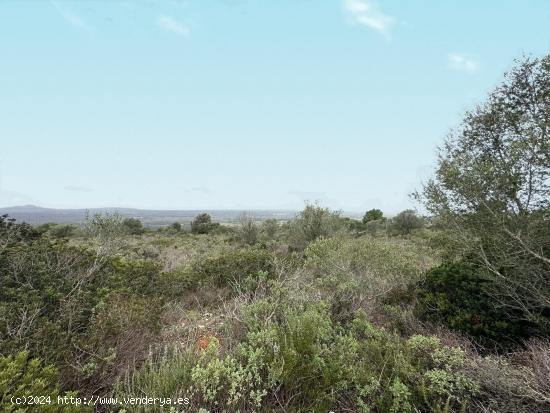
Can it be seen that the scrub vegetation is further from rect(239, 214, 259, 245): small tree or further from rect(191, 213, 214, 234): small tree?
rect(191, 213, 214, 234): small tree

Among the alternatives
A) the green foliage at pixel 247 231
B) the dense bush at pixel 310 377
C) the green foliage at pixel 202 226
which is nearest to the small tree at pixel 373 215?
the green foliage at pixel 202 226

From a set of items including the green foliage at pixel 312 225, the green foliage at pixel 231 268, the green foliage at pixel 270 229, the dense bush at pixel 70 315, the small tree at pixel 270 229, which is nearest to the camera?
the dense bush at pixel 70 315

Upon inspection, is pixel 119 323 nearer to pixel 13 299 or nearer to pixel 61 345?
pixel 61 345

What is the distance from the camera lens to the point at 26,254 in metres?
5.17

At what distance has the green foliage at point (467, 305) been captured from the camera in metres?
4.85

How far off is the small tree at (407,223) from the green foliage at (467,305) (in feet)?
74.5

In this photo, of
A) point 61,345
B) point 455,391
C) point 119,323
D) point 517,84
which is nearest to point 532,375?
point 455,391

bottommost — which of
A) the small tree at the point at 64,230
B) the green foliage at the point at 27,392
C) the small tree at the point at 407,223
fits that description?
the small tree at the point at 64,230

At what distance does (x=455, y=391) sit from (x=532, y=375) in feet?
2.58

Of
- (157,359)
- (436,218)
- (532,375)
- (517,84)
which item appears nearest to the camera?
(532,375)

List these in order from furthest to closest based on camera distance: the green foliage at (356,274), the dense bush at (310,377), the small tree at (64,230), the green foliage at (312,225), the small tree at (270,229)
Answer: the small tree at (64,230), the small tree at (270,229), the green foliage at (312,225), the green foliage at (356,274), the dense bush at (310,377)

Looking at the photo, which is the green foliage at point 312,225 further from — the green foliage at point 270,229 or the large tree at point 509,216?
the large tree at point 509,216

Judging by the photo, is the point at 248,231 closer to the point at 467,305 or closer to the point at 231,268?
the point at 231,268

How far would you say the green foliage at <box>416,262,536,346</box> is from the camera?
4.85 meters
